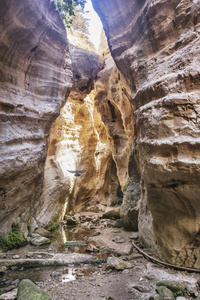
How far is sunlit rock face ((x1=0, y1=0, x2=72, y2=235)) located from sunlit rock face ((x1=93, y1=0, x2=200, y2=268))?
3.96 m

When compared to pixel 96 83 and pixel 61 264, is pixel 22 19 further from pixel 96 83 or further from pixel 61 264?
pixel 96 83

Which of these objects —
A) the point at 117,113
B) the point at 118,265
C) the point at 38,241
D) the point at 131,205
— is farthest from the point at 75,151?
the point at 118,265

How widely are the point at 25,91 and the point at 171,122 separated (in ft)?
19.9

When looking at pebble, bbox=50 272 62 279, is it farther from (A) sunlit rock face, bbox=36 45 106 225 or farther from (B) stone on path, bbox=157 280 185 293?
(A) sunlit rock face, bbox=36 45 106 225

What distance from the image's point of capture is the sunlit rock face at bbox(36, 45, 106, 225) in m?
12.6

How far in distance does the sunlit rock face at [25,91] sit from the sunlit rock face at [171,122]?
396 cm

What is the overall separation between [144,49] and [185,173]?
4447mm

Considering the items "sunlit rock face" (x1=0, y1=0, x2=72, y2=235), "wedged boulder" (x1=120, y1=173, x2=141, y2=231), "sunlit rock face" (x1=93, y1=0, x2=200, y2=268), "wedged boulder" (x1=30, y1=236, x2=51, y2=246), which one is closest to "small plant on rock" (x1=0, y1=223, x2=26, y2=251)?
"sunlit rock face" (x1=0, y1=0, x2=72, y2=235)

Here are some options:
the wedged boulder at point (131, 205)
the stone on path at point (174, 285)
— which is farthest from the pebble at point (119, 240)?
the stone on path at point (174, 285)

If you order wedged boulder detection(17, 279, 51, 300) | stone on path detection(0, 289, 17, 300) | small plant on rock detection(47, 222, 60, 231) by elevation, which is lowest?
small plant on rock detection(47, 222, 60, 231)

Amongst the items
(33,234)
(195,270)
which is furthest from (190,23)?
(33,234)

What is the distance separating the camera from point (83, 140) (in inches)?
780

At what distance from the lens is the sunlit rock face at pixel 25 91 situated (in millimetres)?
6922

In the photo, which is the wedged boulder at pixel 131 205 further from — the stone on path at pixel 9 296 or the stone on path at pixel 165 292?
Result: the stone on path at pixel 9 296
